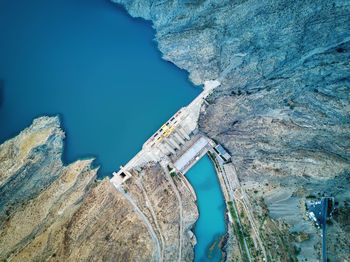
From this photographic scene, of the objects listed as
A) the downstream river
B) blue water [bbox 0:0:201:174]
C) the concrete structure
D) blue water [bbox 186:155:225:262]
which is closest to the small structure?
the concrete structure

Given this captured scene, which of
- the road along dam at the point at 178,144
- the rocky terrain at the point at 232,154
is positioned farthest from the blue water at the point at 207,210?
the road along dam at the point at 178,144

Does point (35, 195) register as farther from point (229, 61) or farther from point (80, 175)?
point (229, 61)

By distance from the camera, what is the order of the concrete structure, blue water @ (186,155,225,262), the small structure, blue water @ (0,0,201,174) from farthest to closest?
the concrete structure < blue water @ (186,155,225,262) < the small structure < blue water @ (0,0,201,174)

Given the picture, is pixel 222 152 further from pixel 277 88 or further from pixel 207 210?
pixel 277 88

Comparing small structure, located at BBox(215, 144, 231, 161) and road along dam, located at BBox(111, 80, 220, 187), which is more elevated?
small structure, located at BBox(215, 144, 231, 161)

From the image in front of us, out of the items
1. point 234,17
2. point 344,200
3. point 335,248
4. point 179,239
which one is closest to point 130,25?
point 234,17

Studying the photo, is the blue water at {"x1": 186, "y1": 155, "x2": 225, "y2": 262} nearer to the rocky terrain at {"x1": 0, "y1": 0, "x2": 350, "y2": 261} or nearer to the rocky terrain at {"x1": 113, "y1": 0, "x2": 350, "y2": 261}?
the rocky terrain at {"x1": 0, "y1": 0, "x2": 350, "y2": 261}
